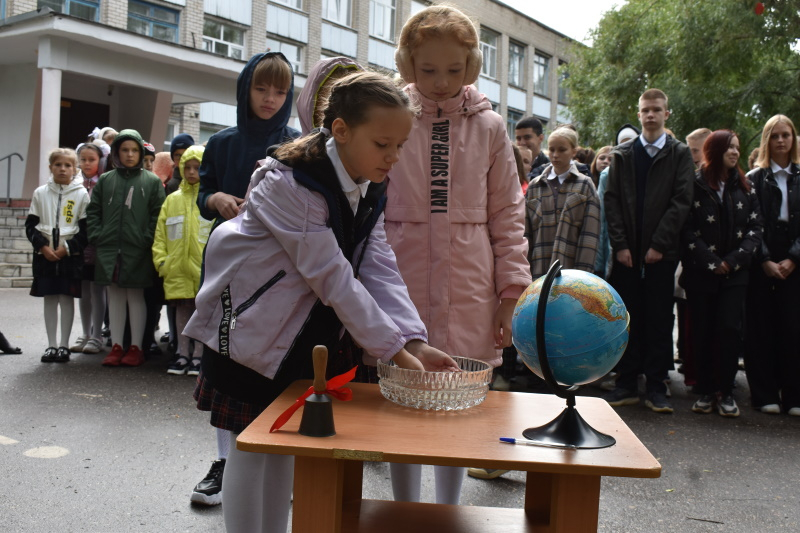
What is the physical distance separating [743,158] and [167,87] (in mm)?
13178

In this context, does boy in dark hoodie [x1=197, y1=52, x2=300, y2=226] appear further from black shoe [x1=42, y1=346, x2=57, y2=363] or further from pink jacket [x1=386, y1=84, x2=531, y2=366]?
black shoe [x1=42, y1=346, x2=57, y2=363]

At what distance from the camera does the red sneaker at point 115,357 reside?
21.4ft

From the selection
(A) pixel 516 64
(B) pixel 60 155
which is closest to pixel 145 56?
(B) pixel 60 155

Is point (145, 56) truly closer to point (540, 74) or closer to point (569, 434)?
point (569, 434)

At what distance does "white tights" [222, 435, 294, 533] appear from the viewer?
2254 mm

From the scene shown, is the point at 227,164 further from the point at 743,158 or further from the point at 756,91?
the point at 743,158

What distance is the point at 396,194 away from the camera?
2832 millimetres

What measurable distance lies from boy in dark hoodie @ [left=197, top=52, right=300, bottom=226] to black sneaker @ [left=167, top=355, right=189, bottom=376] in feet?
10.2

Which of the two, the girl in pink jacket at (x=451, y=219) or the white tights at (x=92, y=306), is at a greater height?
the girl in pink jacket at (x=451, y=219)

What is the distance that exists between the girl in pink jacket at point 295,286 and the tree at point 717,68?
610 inches

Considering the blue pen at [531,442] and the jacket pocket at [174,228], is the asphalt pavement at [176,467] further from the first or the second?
the blue pen at [531,442]

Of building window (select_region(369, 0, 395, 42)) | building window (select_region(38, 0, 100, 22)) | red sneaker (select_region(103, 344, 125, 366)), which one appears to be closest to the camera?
red sneaker (select_region(103, 344, 125, 366))

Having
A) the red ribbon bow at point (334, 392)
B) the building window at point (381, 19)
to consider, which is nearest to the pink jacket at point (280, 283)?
the red ribbon bow at point (334, 392)

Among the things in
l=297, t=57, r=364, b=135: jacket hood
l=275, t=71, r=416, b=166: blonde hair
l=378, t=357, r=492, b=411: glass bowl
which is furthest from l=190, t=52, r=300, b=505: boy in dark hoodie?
l=378, t=357, r=492, b=411: glass bowl
